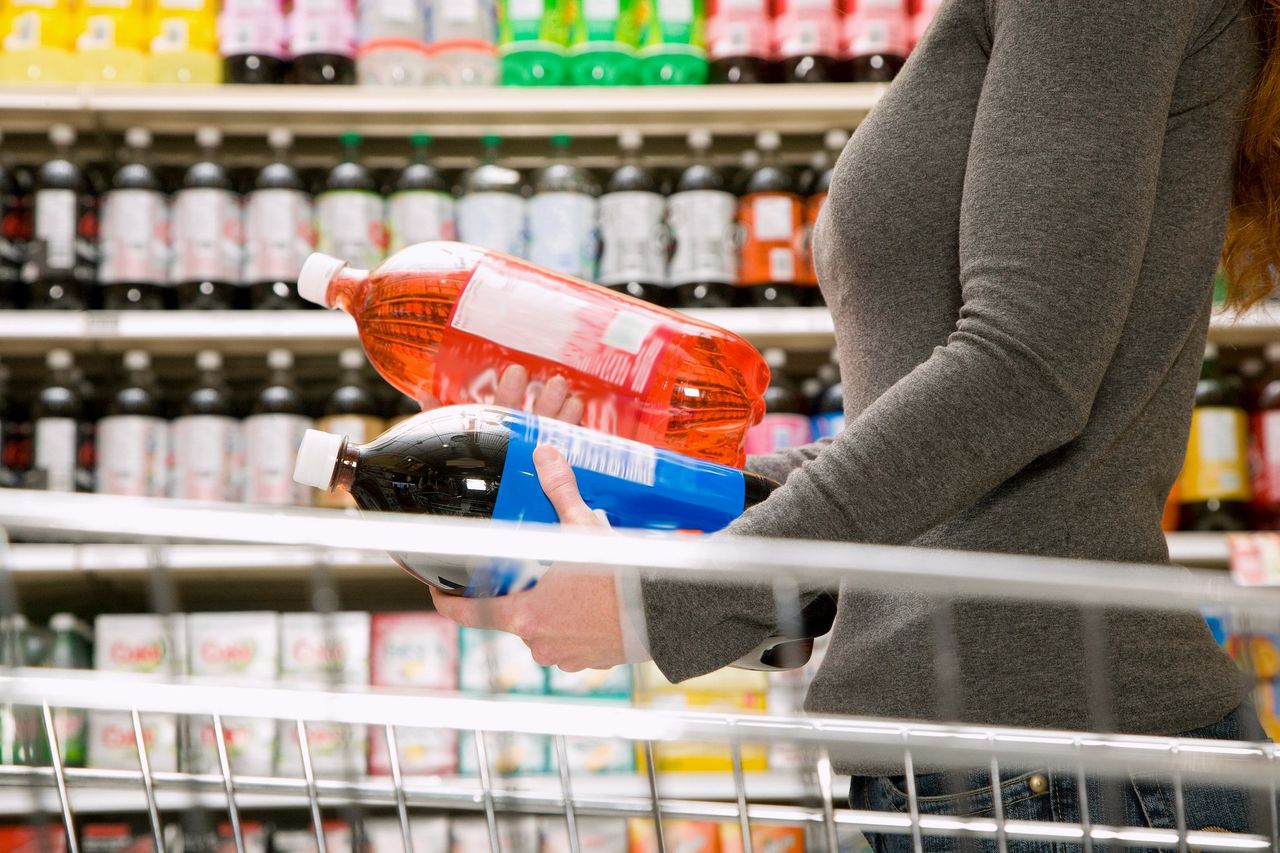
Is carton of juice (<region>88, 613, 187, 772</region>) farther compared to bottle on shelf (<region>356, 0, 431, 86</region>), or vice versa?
bottle on shelf (<region>356, 0, 431, 86</region>)

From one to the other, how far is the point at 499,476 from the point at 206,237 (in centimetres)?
153

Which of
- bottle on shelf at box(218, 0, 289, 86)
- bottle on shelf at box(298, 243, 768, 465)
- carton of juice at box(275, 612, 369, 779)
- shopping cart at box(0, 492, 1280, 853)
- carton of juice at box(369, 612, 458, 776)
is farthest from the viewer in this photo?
bottle on shelf at box(218, 0, 289, 86)

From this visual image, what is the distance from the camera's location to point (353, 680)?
2096mm

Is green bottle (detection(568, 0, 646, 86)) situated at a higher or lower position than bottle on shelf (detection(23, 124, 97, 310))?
higher

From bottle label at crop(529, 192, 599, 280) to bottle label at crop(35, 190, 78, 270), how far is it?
31.2 inches

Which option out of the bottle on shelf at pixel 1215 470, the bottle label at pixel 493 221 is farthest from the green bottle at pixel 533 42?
the bottle on shelf at pixel 1215 470

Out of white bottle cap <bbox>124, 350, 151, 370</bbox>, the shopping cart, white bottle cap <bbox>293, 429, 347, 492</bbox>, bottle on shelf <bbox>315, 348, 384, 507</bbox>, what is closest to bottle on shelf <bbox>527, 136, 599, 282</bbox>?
bottle on shelf <bbox>315, 348, 384, 507</bbox>

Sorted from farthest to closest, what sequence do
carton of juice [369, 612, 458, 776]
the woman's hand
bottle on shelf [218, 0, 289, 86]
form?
bottle on shelf [218, 0, 289, 86]
carton of juice [369, 612, 458, 776]
the woman's hand

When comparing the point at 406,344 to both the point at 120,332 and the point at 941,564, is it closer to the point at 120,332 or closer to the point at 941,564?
the point at 941,564

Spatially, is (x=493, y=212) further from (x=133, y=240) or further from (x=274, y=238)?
(x=133, y=240)

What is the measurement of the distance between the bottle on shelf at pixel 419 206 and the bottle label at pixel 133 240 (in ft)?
1.31

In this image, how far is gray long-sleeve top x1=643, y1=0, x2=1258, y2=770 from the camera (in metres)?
0.75

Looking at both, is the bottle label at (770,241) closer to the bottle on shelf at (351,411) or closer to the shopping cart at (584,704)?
the bottle on shelf at (351,411)

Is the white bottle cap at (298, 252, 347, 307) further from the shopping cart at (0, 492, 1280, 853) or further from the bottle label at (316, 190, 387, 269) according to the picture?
the bottle label at (316, 190, 387, 269)
